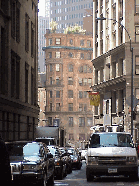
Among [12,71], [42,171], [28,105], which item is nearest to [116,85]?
[28,105]

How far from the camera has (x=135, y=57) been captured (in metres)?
60.9

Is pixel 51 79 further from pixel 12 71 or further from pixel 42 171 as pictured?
pixel 42 171

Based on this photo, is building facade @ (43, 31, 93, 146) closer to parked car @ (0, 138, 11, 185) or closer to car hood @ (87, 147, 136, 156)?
car hood @ (87, 147, 136, 156)

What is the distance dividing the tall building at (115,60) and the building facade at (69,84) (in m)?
63.3

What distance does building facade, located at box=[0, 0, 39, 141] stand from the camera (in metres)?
35.6

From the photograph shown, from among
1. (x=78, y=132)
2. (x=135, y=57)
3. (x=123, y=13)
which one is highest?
(x=123, y=13)

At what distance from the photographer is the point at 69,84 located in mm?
143250

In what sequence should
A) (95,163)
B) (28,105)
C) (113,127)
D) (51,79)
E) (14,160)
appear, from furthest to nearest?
(51,79) < (113,127) < (28,105) < (95,163) < (14,160)

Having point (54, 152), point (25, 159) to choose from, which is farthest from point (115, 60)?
point (25, 159)

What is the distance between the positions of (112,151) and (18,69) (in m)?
23.3

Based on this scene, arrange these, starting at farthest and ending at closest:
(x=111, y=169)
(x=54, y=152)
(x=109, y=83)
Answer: (x=109, y=83) → (x=54, y=152) → (x=111, y=169)

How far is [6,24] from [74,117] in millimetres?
106524

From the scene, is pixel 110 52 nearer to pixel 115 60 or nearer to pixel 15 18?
pixel 115 60

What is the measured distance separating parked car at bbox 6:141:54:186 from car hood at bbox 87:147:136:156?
111 inches
